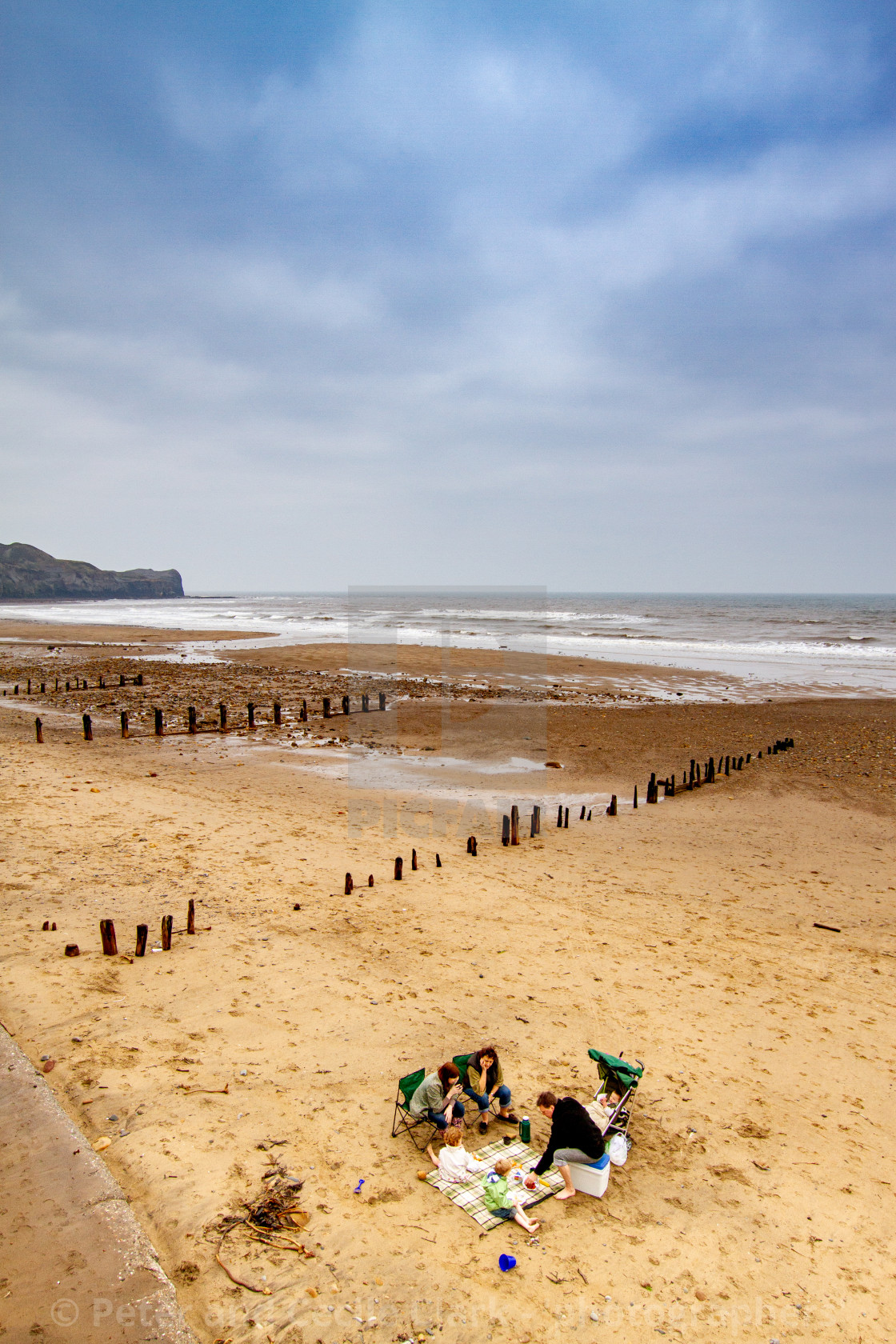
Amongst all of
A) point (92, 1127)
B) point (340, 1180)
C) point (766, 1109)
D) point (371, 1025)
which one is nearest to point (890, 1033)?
point (766, 1109)

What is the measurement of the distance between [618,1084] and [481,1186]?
136 cm

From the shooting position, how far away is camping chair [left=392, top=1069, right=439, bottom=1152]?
18.1 ft

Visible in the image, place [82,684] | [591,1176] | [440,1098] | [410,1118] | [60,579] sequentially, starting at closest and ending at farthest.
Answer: [591,1176], [440,1098], [410,1118], [82,684], [60,579]

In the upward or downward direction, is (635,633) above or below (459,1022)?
above

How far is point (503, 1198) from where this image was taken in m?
4.90

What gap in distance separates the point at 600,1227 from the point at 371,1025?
2834 mm

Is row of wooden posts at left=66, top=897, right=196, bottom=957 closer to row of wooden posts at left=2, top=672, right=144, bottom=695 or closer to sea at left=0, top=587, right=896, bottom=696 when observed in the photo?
row of wooden posts at left=2, top=672, right=144, bottom=695

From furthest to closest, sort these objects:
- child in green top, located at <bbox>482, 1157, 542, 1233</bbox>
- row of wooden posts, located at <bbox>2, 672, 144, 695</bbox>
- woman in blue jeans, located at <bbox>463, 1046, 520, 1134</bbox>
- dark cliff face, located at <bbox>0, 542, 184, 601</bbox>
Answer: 1. dark cliff face, located at <bbox>0, 542, 184, 601</bbox>
2. row of wooden posts, located at <bbox>2, 672, 144, 695</bbox>
3. woman in blue jeans, located at <bbox>463, 1046, 520, 1134</bbox>
4. child in green top, located at <bbox>482, 1157, 542, 1233</bbox>

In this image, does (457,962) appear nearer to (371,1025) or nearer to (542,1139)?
(371,1025)

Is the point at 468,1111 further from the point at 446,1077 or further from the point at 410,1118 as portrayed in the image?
the point at 446,1077

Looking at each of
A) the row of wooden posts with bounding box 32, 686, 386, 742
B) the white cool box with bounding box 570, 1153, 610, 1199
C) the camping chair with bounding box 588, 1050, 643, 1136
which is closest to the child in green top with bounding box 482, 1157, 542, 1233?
the white cool box with bounding box 570, 1153, 610, 1199

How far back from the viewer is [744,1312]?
14.0 feet

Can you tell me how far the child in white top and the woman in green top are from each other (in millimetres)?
176

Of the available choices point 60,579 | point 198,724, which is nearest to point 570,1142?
point 198,724
